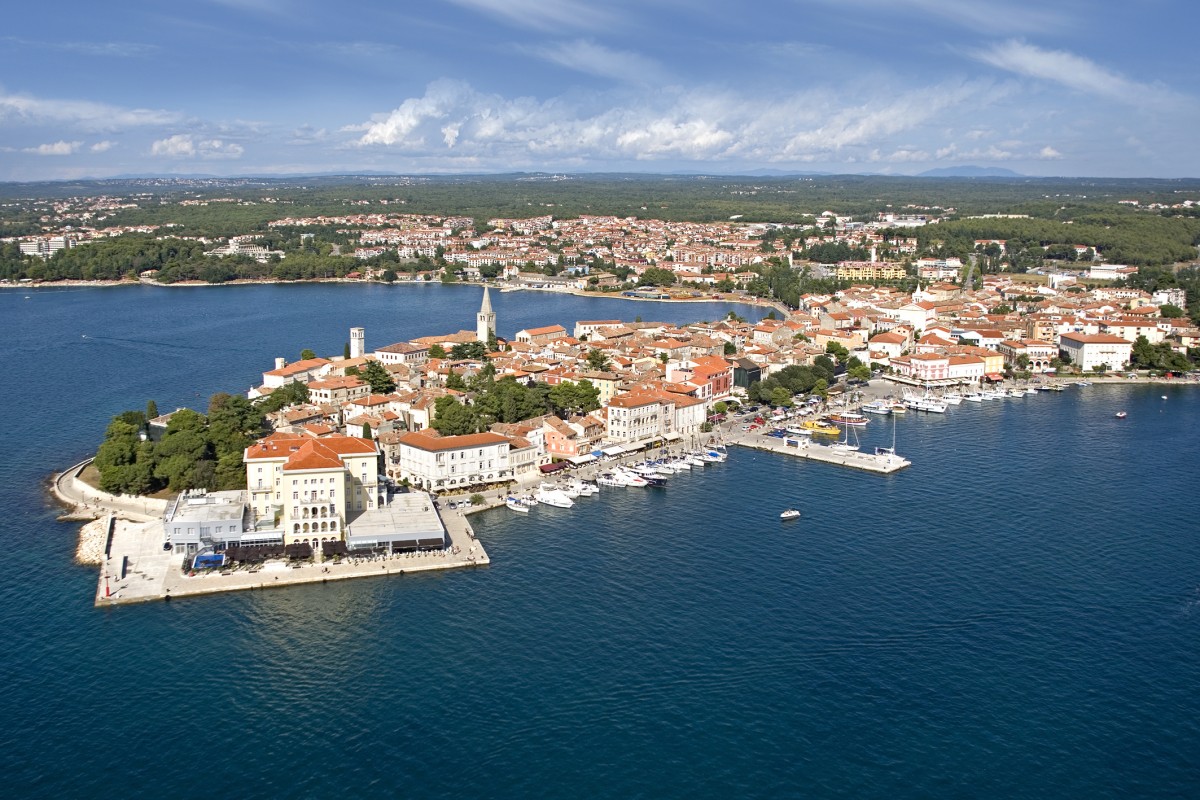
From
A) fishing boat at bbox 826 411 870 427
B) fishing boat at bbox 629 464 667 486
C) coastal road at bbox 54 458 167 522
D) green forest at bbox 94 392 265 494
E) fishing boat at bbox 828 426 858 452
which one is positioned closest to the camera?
coastal road at bbox 54 458 167 522

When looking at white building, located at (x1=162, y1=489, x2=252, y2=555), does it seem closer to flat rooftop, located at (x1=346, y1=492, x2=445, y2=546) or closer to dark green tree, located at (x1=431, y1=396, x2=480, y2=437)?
flat rooftop, located at (x1=346, y1=492, x2=445, y2=546)

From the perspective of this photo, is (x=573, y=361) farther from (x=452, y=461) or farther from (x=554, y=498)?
(x=554, y=498)

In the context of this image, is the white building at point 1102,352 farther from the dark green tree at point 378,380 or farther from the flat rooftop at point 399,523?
the flat rooftop at point 399,523

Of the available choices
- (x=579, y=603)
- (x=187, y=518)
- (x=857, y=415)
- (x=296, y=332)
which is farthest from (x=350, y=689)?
(x=296, y=332)

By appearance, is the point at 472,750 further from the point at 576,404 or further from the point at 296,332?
the point at 296,332

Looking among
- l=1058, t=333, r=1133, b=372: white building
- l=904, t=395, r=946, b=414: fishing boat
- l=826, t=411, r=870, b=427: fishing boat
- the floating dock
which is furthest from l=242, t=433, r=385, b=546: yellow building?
l=1058, t=333, r=1133, b=372: white building

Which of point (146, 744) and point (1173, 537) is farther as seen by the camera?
point (1173, 537)
